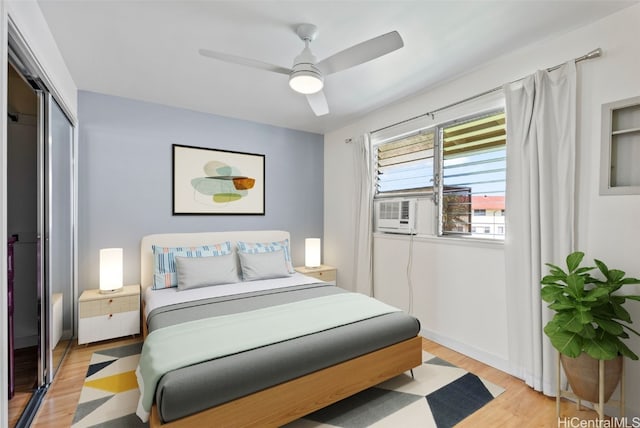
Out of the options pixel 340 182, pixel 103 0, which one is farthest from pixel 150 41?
pixel 340 182

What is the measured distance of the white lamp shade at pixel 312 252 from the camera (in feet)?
13.9

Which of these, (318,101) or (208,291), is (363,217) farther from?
(208,291)

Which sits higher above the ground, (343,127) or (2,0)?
(343,127)

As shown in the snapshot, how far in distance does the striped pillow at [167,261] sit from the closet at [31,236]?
30.8 inches

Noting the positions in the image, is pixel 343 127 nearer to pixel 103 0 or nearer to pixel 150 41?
pixel 150 41

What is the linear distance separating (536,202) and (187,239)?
3447 millimetres

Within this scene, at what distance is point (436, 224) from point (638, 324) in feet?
5.12

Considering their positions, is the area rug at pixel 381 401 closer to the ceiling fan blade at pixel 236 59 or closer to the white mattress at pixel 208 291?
the white mattress at pixel 208 291

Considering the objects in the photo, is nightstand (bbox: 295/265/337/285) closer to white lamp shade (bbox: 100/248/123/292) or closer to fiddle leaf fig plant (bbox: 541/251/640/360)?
white lamp shade (bbox: 100/248/123/292)

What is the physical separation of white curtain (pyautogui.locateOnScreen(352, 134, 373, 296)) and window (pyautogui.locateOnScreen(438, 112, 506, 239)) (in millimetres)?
933

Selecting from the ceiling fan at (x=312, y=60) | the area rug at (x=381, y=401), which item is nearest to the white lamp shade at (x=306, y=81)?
the ceiling fan at (x=312, y=60)

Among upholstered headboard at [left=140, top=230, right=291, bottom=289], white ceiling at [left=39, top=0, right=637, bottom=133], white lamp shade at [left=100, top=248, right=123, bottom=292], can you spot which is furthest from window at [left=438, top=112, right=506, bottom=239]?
white lamp shade at [left=100, top=248, right=123, bottom=292]

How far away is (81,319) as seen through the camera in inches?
110

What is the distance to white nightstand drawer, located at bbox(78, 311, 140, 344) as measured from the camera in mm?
2822
